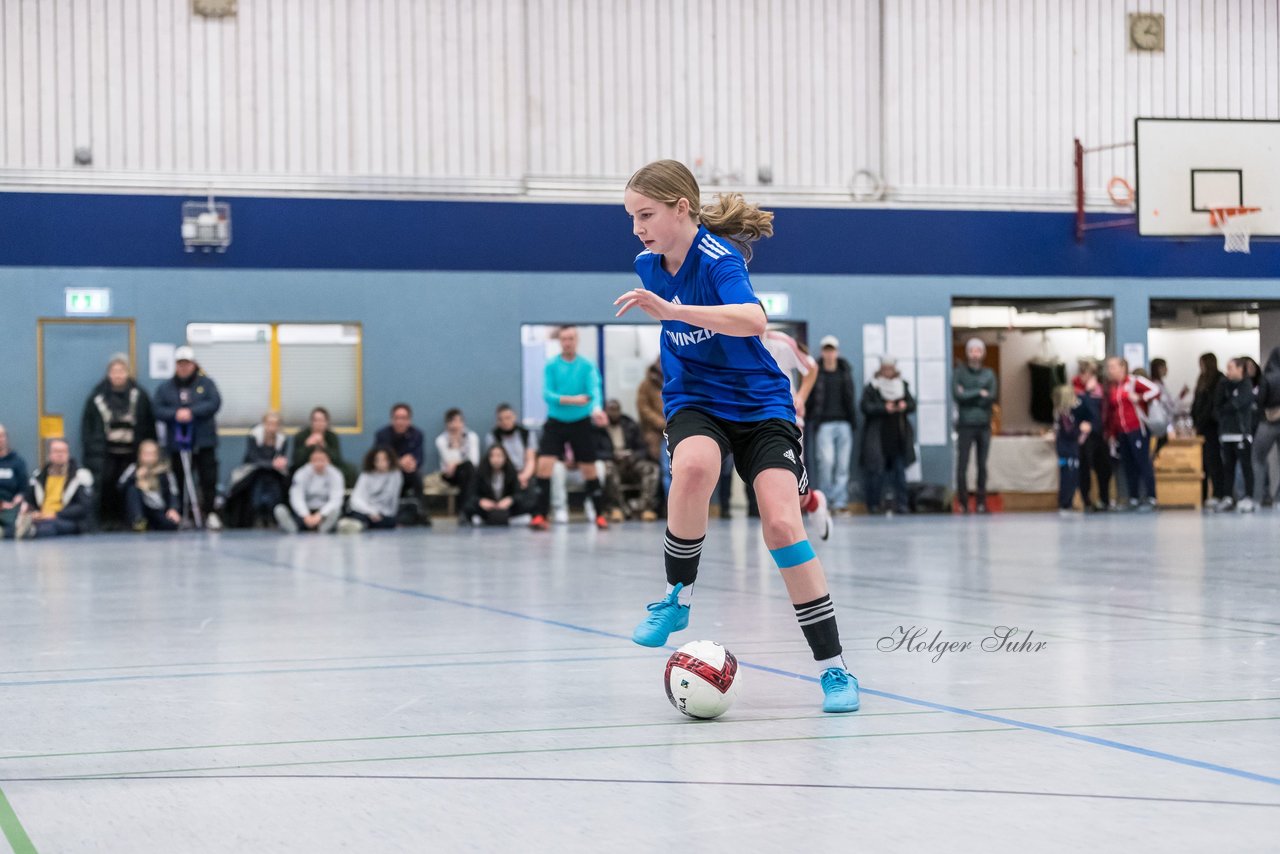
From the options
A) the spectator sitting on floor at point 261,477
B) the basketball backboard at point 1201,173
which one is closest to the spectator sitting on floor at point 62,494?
the spectator sitting on floor at point 261,477

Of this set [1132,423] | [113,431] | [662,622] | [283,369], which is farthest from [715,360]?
[1132,423]

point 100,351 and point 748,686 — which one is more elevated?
point 100,351

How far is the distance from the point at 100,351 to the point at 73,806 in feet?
50.3

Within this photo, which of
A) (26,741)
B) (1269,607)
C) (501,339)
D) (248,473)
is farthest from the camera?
(501,339)

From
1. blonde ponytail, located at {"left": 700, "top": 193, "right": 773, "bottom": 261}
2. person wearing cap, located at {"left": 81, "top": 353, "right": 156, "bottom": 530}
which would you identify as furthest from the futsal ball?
person wearing cap, located at {"left": 81, "top": 353, "right": 156, "bottom": 530}

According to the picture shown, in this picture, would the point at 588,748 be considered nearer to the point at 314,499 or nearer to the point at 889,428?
the point at 314,499

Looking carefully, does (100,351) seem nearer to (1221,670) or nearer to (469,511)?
(469,511)

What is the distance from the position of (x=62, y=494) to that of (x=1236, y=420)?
13314 millimetres

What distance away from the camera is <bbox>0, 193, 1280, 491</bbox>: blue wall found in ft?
58.0

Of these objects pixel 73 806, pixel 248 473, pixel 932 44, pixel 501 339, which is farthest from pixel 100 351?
pixel 73 806

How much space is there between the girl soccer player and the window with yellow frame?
1375cm

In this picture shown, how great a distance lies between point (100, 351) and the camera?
17625 mm

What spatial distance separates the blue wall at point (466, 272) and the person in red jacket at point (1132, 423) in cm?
224

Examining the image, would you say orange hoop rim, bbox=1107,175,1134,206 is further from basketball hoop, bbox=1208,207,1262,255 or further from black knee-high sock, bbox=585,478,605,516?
black knee-high sock, bbox=585,478,605,516
